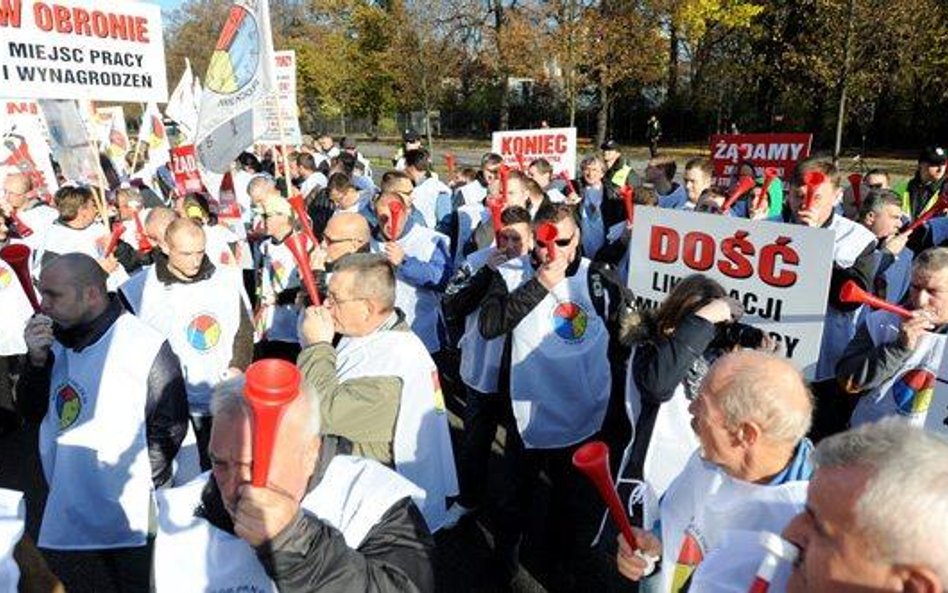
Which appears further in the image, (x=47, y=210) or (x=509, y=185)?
(x=47, y=210)

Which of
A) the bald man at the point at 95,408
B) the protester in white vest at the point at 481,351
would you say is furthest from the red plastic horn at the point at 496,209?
the bald man at the point at 95,408

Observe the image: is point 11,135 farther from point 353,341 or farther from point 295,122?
point 353,341

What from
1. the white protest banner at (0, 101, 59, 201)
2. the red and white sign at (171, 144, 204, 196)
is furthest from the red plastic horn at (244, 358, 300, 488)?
the white protest banner at (0, 101, 59, 201)

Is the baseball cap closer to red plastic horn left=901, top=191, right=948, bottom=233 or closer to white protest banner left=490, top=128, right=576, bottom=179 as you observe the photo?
red plastic horn left=901, top=191, right=948, bottom=233

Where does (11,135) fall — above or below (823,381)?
above

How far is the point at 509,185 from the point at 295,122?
229 inches

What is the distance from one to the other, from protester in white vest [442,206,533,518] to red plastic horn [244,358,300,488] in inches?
95.1

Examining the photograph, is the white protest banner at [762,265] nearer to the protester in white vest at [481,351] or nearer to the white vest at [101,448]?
the protester in white vest at [481,351]

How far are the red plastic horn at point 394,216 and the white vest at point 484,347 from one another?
1040mm

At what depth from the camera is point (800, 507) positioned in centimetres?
191

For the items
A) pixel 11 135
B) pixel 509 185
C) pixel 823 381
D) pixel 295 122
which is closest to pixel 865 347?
Result: pixel 823 381

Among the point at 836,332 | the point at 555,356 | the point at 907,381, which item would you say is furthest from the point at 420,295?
the point at 907,381

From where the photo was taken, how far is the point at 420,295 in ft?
17.6

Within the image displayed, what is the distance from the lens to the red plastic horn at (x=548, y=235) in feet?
11.1
